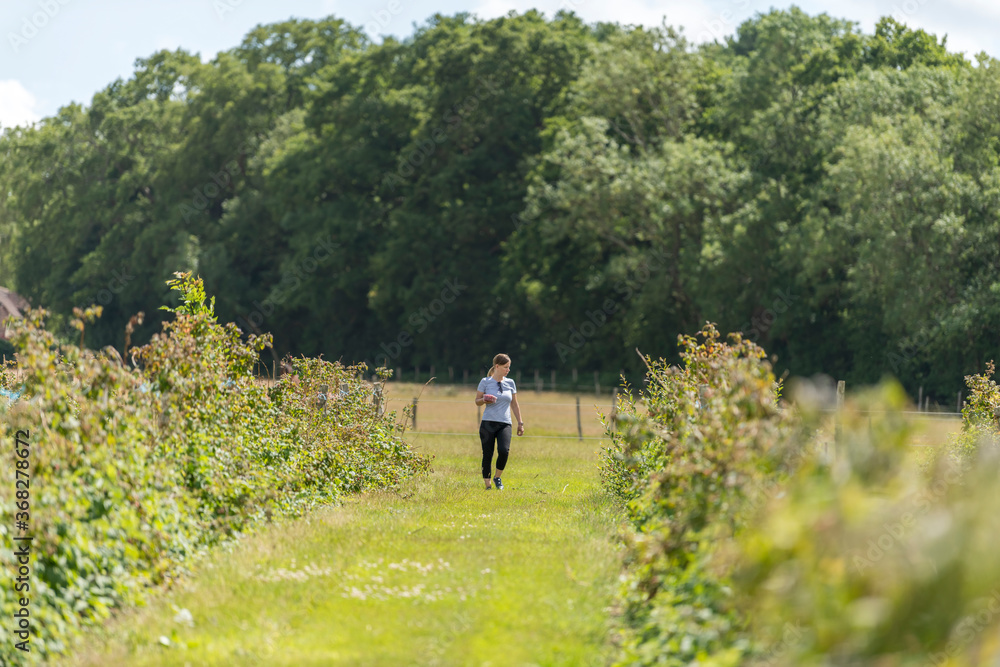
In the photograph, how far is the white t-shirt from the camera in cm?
1440

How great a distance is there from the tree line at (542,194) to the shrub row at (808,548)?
32074 mm

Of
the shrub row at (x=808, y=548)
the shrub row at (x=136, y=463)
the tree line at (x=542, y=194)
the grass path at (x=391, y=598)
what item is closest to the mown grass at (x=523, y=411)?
the tree line at (x=542, y=194)

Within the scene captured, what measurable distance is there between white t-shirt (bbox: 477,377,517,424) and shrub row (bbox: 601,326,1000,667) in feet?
19.8

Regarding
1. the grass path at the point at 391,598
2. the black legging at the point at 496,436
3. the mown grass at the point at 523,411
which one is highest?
the black legging at the point at 496,436

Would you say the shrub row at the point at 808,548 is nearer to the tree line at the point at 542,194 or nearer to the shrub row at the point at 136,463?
the shrub row at the point at 136,463

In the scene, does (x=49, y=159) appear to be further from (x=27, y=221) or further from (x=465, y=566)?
(x=465, y=566)

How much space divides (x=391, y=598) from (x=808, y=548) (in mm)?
4188

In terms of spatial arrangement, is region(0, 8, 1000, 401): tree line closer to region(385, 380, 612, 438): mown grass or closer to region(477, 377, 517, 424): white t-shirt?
region(385, 380, 612, 438): mown grass

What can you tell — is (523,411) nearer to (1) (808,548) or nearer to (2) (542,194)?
(2) (542,194)

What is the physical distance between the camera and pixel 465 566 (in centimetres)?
889

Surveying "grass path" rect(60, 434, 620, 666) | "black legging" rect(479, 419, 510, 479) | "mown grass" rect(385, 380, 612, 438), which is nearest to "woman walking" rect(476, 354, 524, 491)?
"black legging" rect(479, 419, 510, 479)

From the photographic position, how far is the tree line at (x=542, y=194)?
39906 mm

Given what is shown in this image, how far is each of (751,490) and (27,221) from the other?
74148 mm

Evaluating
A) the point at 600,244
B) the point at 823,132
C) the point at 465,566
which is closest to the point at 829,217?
the point at 823,132
